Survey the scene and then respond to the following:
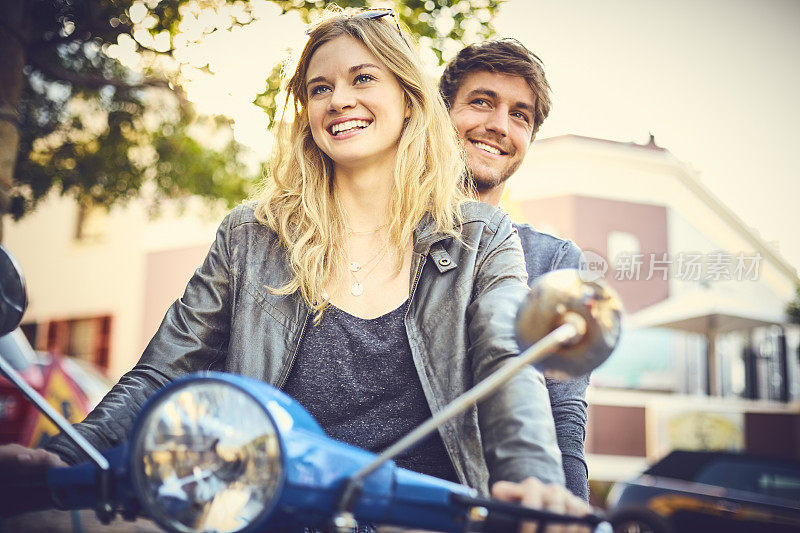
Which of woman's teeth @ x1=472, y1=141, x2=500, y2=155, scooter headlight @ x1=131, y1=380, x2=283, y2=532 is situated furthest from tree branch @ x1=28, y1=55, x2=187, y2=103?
scooter headlight @ x1=131, y1=380, x2=283, y2=532

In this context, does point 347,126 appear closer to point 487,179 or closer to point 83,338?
point 487,179

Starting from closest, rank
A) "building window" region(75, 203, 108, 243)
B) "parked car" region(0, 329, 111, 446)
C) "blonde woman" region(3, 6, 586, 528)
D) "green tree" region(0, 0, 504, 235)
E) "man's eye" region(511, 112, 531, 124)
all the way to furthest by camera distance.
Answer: "blonde woman" region(3, 6, 586, 528)
"man's eye" region(511, 112, 531, 124)
"green tree" region(0, 0, 504, 235)
"parked car" region(0, 329, 111, 446)
"building window" region(75, 203, 108, 243)

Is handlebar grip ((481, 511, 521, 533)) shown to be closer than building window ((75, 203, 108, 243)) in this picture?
Yes

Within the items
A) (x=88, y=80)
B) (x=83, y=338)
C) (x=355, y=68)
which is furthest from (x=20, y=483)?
(x=83, y=338)

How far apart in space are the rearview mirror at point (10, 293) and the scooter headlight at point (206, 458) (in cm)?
47

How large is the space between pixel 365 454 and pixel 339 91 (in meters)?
1.27

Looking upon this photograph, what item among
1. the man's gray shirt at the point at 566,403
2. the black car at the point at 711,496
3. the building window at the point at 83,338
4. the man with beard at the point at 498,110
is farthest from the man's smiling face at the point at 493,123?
the building window at the point at 83,338

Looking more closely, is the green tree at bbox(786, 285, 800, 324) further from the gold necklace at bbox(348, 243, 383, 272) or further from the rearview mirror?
the rearview mirror

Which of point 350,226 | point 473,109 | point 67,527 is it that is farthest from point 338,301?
point 67,527

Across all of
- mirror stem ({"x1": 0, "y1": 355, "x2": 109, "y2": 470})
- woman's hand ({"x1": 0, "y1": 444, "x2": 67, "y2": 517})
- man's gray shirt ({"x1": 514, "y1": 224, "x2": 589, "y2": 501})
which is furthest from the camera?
man's gray shirt ({"x1": 514, "y1": 224, "x2": 589, "y2": 501})

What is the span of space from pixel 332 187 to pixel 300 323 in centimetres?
56

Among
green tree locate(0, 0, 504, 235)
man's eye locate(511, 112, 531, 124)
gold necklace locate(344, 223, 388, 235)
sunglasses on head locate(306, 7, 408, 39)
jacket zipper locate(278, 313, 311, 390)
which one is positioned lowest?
jacket zipper locate(278, 313, 311, 390)

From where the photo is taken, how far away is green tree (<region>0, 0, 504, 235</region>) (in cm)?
428

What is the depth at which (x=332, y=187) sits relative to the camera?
2.28 m
